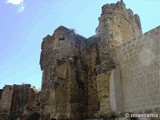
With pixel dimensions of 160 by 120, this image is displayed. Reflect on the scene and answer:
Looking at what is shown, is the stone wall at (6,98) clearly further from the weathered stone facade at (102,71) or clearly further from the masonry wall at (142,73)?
the masonry wall at (142,73)

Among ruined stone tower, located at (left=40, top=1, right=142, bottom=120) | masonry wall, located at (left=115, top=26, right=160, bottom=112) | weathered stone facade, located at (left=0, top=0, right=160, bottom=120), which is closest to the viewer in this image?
masonry wall, located at (left=115, top=26, right=160, bottom=112)

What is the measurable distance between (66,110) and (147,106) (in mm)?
3810

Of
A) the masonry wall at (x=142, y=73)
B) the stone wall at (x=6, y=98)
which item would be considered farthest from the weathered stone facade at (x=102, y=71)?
the stone wall at (x=6, y=98)

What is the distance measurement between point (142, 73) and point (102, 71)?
160 cm

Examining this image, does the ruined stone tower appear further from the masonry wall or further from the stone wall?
the stone wall

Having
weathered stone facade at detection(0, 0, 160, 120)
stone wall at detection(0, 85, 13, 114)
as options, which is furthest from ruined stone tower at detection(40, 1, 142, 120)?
stone wall at detection(0, 85, 13, 114)

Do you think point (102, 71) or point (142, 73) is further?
point (102, 71)

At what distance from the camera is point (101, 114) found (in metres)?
7.73

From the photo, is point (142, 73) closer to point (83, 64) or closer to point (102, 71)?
point (102, 71)

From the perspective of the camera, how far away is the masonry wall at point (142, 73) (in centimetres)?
687

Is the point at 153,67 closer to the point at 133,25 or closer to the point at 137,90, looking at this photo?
the point at 137,90

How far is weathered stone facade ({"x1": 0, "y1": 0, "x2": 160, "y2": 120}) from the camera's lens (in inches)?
283

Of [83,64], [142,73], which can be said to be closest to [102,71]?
[142,73]

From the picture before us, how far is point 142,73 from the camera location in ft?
23.9
